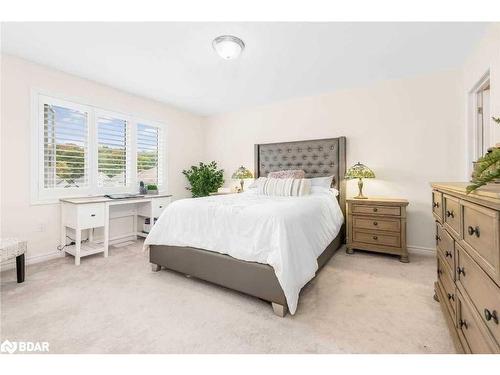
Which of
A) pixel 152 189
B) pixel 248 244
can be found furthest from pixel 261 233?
pixel 152 189

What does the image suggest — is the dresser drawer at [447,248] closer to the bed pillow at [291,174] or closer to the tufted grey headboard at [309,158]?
the tufted grey headboard at [309,158]

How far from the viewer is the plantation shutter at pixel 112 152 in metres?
3.46

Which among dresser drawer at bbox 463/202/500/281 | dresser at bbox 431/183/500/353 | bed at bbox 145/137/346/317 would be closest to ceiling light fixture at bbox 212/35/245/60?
bed at bbox 145/137/346/317

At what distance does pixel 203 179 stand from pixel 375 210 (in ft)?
9.95

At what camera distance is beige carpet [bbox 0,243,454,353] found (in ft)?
4.67

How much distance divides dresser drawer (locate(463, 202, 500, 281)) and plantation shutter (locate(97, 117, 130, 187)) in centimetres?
407

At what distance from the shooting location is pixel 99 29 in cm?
211

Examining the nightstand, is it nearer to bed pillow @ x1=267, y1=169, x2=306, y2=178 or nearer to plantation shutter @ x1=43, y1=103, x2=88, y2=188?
bed pillow @ x1=267, y1=169, x2=306, y2=178

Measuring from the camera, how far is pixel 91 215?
2908 mm

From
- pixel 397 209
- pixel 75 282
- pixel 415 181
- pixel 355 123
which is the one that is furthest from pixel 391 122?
pixel 75 282

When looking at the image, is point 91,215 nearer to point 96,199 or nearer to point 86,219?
point 86,219
